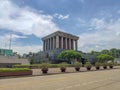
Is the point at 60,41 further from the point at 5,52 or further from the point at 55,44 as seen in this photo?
the point at 5,52

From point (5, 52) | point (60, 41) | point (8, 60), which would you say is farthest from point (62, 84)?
point (60, 41)

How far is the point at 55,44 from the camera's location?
144 m

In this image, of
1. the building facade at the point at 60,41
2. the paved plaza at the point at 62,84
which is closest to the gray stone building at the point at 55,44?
the building facade at the point at 60,41

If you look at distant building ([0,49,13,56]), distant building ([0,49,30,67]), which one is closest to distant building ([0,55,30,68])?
distant building ([0,49,30,67])

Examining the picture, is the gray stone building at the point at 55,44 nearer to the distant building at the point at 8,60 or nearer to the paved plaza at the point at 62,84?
the distant building at the point at 8,60

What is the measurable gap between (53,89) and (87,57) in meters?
127

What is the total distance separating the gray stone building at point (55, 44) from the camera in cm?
12843

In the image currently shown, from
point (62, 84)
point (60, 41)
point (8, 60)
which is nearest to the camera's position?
point (62, 84)

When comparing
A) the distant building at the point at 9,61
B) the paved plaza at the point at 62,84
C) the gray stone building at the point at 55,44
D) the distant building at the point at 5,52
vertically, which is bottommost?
the paved plaza at the point at 62,84

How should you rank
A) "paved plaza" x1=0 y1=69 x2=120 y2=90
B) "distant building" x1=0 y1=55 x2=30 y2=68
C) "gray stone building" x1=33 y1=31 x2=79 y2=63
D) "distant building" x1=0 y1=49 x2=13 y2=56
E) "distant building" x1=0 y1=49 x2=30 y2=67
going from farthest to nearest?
1. "gray stone building" x1=33 y1=31 x2=79 y2=63
2. "distant building" x1=0 y1=49 x2=13 y2=56
3. "distant building" x1=0 y1=49 x2=30 y2=67
4. "distant building" x1=0 y1=55 x2=30 y2=68
5. "paved plaza" x1=0 y1=69 x2=120 y2=90

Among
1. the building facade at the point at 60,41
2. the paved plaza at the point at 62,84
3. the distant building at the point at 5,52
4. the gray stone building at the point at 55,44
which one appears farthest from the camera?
the building facade at the point at 60,41

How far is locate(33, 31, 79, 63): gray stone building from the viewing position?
128m

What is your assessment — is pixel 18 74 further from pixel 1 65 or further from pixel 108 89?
pixel 1 65

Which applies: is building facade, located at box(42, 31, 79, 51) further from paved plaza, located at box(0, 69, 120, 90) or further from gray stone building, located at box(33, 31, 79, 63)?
paved plaza, located at box(0, 69, 120, 90)
